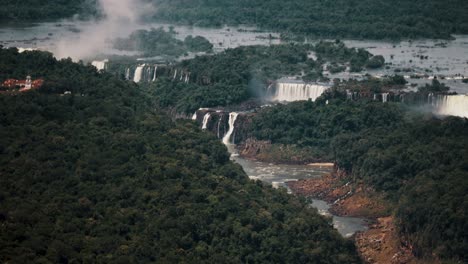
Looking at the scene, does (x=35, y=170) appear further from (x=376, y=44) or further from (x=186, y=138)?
(x=376, y=44)

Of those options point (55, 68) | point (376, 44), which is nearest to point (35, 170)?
point (55, 68)

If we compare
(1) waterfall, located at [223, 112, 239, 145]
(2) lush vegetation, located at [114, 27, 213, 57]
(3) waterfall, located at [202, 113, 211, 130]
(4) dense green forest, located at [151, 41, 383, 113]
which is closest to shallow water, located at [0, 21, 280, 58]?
(2) lush vegetation, located at [114, 27, 213, 57]

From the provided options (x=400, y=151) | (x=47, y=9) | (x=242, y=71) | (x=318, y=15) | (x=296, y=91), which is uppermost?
(x=47, y=9)

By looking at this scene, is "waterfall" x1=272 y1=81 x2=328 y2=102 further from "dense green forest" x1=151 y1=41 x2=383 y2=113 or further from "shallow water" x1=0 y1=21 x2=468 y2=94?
"shallow water" x1=0 y1=21 x2=468 y2=94

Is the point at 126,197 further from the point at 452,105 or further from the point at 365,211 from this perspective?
the point at 452,105

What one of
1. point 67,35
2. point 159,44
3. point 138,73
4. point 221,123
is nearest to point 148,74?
point 138,73

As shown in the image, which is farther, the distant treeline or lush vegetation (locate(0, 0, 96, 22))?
the distant treeline

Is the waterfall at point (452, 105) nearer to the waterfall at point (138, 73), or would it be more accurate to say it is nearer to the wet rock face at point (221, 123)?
the wet rock face at point (221, 123)
